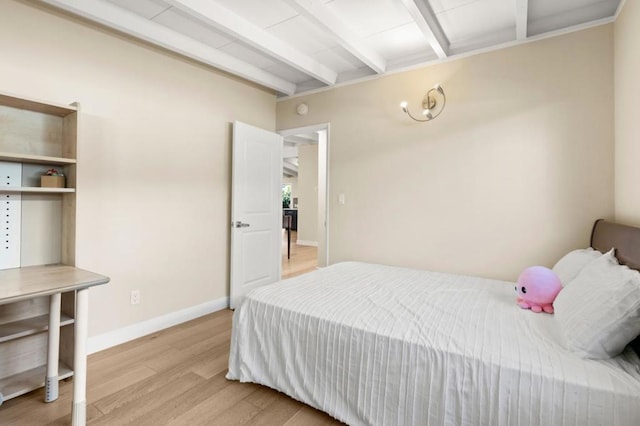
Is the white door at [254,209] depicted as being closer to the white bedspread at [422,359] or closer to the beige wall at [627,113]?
the white bedspread at [422,359]

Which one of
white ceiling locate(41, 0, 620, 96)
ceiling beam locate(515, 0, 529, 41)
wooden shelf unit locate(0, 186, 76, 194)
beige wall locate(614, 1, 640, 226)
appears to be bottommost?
wooden shelf unit locate(0, 186, 76, 194)

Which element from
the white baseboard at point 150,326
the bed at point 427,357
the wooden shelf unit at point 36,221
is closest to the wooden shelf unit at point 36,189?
the wooden shelf unit at point 36,221

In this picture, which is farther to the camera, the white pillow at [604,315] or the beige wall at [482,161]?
the beige wall at [482,161]

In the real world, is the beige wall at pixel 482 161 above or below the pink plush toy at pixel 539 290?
above

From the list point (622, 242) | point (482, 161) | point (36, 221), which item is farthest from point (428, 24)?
point (36, 221)

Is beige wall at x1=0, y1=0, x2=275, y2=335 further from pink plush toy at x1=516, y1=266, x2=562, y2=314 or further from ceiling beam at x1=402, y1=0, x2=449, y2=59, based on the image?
pink plush toy at x1=516, y1=266, x2=562, y2=314

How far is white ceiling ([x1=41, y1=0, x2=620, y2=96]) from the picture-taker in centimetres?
229

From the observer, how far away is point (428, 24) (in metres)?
2.44

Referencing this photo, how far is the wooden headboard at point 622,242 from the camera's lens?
1.50 metres

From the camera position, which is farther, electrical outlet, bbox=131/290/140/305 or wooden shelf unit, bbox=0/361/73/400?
electrical outlet, bbox=131/290/140/305

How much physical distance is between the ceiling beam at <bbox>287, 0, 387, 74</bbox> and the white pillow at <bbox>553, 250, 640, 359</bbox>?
7.51 ft

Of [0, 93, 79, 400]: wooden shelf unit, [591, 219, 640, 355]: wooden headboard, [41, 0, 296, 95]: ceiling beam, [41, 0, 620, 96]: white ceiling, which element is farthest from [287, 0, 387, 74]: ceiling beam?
[591, 219, 640, 355]: wooden headboard

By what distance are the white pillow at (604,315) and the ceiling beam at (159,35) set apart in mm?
3256

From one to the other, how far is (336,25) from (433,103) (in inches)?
46.3
